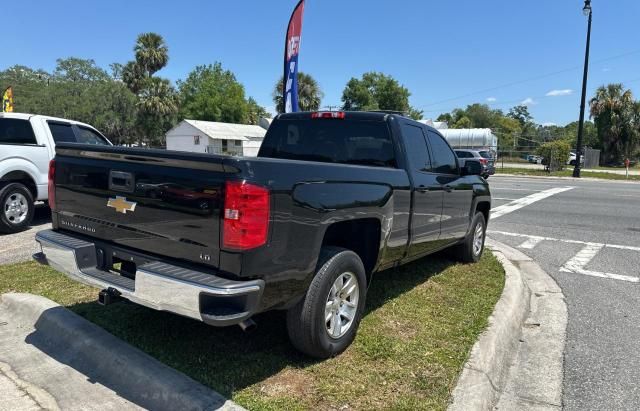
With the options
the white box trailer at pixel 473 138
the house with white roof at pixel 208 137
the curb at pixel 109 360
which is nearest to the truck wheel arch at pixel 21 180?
the curb at pixel 109 360

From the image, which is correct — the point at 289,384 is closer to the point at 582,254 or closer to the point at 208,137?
the point at 582,254

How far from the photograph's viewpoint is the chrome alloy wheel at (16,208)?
7730 millimetres

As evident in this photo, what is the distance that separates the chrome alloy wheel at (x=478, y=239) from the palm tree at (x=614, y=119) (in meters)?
51.0

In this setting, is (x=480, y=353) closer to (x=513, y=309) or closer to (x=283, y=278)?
(x=513, y=309)

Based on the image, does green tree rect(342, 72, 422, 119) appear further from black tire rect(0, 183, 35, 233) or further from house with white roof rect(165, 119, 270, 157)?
black tire rect(0, 183, 35, 233)

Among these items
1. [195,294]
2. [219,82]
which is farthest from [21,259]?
[219,82]

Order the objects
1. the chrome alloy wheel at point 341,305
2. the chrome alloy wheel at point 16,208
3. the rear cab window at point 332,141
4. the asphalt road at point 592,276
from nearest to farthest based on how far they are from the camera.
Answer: the chrome alloy wheel at point 341,305 → the asphalt road at point 592,276 → the rear cab window at point 332,141 → the chrome alloy wheel at point 16,208

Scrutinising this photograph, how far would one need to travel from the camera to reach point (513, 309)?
16.1 ft

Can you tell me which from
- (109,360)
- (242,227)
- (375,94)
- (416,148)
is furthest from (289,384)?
(375,94)

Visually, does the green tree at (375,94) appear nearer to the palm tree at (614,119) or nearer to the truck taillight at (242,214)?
the palm tree at (614,119)

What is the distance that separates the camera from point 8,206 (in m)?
7.76

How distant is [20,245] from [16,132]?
213 centimetres

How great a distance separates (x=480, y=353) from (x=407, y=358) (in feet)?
1.88

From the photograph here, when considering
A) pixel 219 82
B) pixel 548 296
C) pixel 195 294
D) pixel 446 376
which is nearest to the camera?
pixel 195 294
